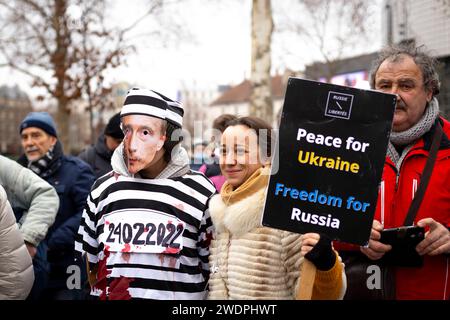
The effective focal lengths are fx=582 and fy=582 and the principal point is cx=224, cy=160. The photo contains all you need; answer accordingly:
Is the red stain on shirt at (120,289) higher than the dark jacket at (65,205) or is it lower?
lower

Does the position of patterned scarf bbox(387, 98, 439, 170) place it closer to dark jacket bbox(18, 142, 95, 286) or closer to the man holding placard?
the man holding placard

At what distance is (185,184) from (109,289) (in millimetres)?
650

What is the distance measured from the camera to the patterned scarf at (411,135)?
3094mm

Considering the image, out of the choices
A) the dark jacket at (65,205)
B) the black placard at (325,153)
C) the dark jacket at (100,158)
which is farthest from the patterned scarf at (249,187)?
the dark jacket at (100,158)

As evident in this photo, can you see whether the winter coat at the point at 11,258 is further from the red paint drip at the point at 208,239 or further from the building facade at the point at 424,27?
the building facade at the point at 424,27

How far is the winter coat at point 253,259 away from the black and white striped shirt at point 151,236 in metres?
0.11

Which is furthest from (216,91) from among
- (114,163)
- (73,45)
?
(114,163)

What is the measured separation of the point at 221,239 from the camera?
2.95m

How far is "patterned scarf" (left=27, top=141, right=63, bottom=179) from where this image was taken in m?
4.82

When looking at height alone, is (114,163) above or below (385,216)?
above

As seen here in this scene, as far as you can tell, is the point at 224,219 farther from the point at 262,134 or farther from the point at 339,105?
the point at 339,105

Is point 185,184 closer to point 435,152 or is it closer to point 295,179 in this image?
point 295,179

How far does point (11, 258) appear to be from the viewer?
9.72ft

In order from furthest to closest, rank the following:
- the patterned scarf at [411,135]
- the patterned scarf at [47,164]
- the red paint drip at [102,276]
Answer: the patterned scarf at [47,164] < the patterned scarf at [411,135] < the red paint drip at [102,276]
